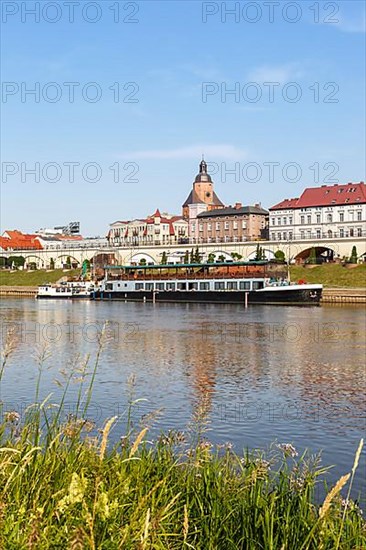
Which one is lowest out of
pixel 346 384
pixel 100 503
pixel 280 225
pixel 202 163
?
pixel 346 384

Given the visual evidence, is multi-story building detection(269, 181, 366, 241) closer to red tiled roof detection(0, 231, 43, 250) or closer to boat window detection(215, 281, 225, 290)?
boat window detection(215, 281, 225, 290)

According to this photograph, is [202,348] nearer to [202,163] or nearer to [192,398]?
[192,398]

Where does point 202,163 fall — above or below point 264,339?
above

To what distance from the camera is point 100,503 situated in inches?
199

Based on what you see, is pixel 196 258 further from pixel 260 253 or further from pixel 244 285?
pixel 244 285

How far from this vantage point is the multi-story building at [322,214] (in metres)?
106

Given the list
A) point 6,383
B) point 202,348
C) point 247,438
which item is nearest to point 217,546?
point 247,438

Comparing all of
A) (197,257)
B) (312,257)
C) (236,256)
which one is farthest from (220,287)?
(236,256)

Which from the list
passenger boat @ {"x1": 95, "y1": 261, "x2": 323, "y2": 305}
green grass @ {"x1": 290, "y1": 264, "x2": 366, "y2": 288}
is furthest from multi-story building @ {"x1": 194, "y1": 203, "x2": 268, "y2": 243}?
passenger boat @ {"x1": 95, "y1": 261, "x2": 323, "y2": 305}

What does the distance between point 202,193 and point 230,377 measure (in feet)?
482

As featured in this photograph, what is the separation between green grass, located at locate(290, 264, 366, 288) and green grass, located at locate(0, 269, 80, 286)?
39823mm

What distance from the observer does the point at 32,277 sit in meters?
111

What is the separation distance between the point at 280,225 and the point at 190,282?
143 ft

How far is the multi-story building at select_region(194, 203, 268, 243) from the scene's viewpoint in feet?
438
